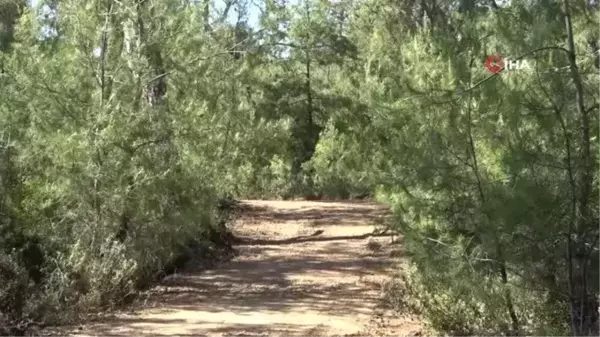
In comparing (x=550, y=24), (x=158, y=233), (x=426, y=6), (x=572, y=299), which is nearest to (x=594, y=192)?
(x=572, y=299)

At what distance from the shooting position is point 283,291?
1016 centimetres

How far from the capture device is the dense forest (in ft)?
19.7

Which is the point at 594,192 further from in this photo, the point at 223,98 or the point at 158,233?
the point at 223,98
